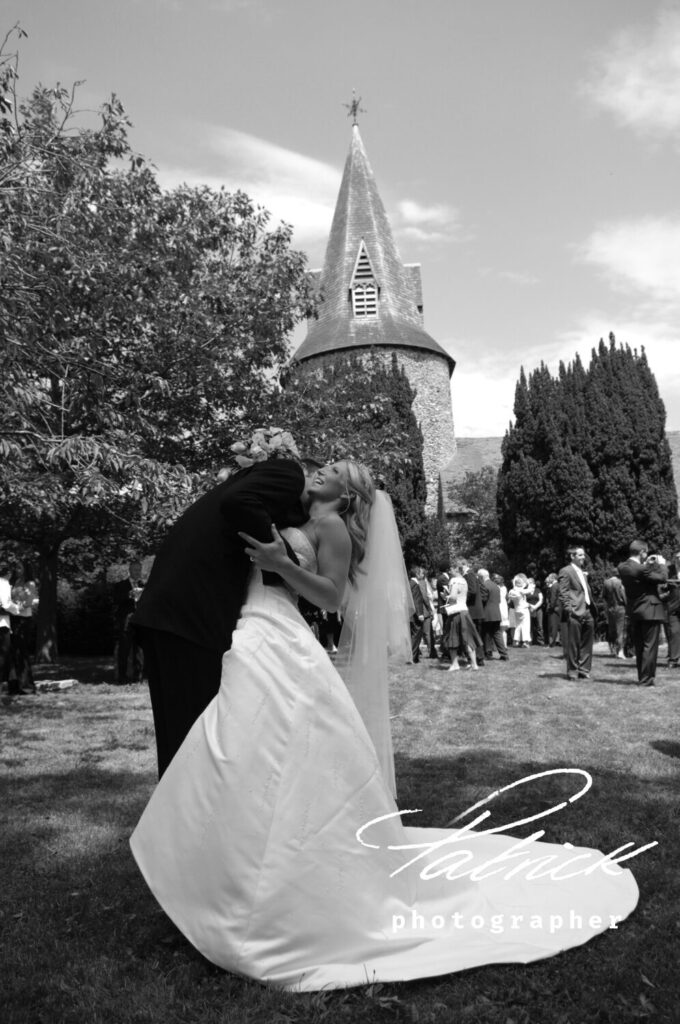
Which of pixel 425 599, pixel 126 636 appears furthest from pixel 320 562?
pixel 425 599

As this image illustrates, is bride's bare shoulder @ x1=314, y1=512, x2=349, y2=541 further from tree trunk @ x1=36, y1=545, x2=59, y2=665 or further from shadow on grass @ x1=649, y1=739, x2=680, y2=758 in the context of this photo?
tree trunk @ x1=36, y1=545, x2=59, y2=665

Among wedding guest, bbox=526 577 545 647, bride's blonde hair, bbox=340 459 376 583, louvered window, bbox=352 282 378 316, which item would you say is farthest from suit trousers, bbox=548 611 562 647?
louvered window, bbox=352 282 378 316

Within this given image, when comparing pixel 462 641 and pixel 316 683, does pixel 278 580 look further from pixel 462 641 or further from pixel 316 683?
pixel 462 641

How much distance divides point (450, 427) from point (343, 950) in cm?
4848

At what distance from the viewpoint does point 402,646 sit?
5.42m

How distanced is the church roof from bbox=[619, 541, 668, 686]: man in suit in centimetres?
3564

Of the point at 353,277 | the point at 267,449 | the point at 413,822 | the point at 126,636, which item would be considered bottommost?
the point at 413,822

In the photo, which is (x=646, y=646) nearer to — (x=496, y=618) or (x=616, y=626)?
(x=496, y=618)

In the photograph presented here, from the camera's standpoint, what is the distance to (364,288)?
50406mm

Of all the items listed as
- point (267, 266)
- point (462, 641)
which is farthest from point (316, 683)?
point (267, 266)

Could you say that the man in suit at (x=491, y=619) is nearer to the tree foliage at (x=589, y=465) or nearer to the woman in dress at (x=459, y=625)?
the woman in dress at (x=459, y=625)

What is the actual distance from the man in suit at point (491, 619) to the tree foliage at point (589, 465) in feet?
47.8

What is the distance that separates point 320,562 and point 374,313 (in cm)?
4720

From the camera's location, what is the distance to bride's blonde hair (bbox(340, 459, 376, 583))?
4.50 meters
